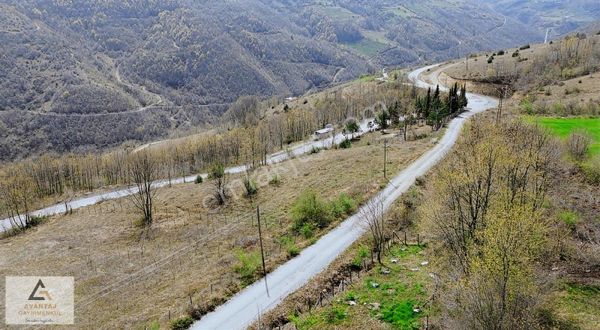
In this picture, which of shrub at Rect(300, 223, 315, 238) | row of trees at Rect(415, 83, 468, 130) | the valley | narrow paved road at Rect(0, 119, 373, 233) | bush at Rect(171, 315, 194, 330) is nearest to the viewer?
the valley

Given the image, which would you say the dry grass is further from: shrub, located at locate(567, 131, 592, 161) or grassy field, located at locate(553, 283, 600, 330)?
grassy field, located at locate(553, 283, 600, 330)

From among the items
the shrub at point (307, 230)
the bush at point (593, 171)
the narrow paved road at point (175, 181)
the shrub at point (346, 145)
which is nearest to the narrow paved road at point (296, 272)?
the shrub at point (307, 230)

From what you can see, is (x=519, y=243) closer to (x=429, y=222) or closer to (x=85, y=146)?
(x=429, y=222)

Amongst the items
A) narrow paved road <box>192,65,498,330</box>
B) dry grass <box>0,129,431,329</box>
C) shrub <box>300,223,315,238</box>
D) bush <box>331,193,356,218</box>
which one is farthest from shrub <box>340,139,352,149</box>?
shrub <box>300,223,315,238</box>

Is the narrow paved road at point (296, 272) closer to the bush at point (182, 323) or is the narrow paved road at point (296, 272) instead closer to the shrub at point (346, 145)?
the bush at point (182, 323)

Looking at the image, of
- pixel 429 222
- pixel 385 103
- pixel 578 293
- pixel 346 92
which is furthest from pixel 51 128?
pixel 578 293
